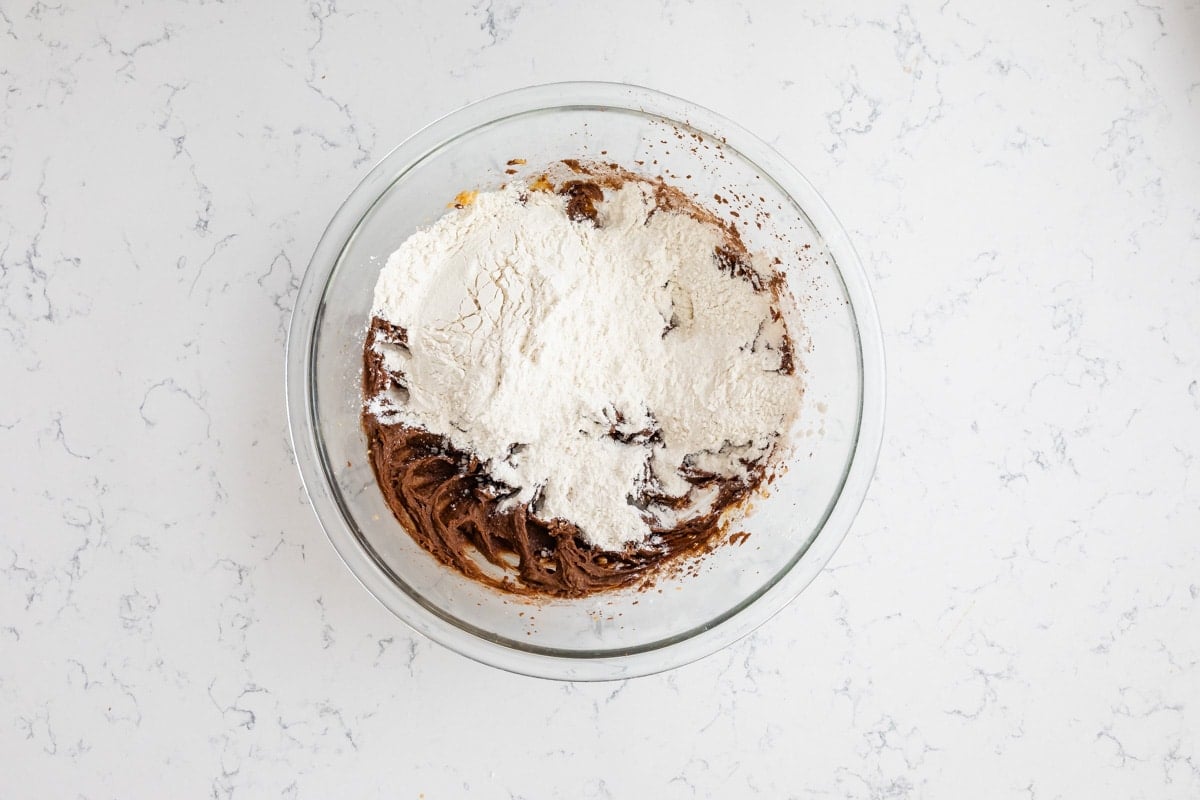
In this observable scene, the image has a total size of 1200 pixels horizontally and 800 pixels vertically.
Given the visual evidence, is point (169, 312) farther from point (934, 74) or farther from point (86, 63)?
point (934, 74)

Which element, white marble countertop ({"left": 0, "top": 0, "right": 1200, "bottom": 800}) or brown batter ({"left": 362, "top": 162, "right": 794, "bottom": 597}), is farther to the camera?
white marble countertop ({"left": 0, "top": 0, "right": 1200, "bottom": 800})

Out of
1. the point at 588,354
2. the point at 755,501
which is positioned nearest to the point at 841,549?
the point at 755,501

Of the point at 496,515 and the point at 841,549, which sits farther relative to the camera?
the point at 841,549

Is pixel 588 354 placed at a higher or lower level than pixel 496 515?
higher

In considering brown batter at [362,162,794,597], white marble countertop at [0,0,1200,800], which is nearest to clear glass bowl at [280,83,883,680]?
brown batter at [362,162,794,597]

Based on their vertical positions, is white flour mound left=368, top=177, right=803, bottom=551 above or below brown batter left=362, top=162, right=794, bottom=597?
above

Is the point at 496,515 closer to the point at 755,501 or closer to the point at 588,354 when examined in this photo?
the point at 588,354

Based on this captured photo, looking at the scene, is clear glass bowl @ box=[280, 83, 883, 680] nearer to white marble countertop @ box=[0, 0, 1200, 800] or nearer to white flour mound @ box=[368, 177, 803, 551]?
white flour mound @ box=[368, 177, 803, 551]

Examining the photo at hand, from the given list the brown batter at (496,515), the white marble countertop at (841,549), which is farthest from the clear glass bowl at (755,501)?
the white marble countertop at (841,549)
